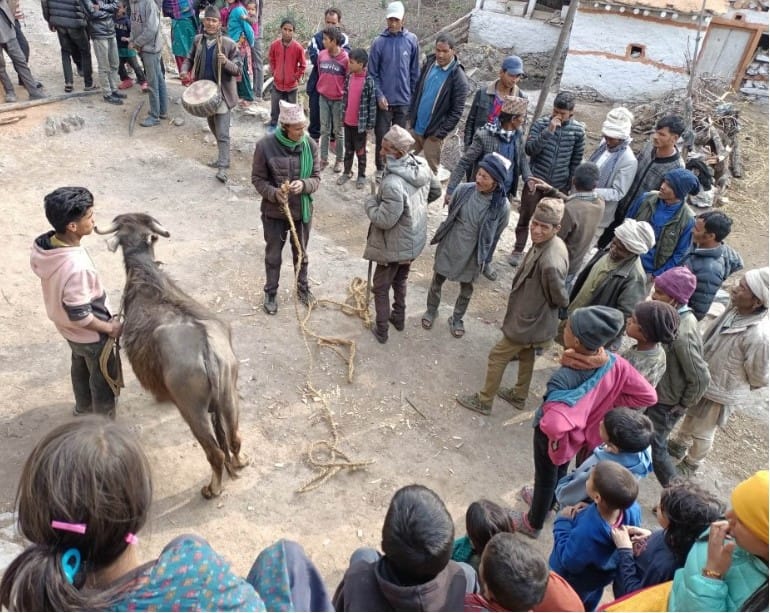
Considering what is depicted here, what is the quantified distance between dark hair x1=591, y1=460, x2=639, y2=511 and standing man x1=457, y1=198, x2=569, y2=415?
83.2 inches

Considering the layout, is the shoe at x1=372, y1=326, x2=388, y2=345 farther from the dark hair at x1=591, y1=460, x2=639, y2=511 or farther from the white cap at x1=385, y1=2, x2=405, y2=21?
the white cap at x1=385, y1=2, x2=405, y2=21

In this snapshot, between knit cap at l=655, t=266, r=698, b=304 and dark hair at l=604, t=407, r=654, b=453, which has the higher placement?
knit cap at l=655, t=266, r=698, b=304

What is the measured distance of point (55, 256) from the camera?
3.71 meters

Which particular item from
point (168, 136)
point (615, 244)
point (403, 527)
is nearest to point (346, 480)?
point (403, 527)

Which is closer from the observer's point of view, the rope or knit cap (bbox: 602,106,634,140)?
the rope

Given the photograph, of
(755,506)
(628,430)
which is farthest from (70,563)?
(628,430)

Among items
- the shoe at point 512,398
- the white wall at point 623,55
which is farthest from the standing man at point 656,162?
the white wall at point 623,55

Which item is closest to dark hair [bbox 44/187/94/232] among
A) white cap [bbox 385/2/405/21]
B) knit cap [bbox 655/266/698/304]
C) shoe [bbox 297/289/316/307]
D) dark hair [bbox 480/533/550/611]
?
shoe [bbox 297/289/316/307]

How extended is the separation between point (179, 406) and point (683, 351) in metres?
3.55

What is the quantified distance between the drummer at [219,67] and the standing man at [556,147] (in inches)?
166

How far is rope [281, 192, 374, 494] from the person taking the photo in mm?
4586

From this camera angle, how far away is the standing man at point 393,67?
8086mm

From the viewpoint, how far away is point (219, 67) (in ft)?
26.5

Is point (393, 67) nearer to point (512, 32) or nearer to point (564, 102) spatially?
point (564, 102)
